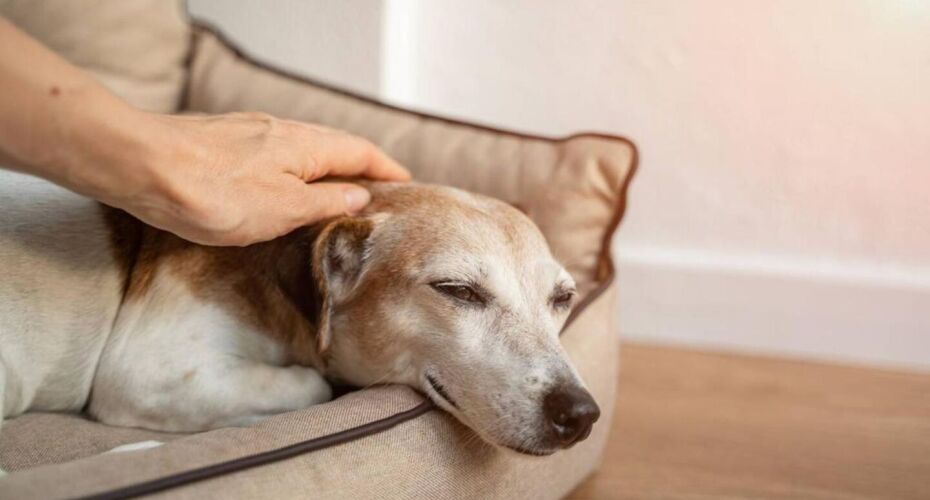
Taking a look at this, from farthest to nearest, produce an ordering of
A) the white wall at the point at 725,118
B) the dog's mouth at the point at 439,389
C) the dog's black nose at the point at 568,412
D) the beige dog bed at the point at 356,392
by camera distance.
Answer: the white wall at the point at 725,118, the dog's mouth at the point at 439,389, the dog's black nose at the point at 568,412, the beige dog bed at the point at 356,392

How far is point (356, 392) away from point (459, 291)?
237 mm

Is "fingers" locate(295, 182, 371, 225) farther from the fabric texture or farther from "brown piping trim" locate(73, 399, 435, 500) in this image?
the fabric texture

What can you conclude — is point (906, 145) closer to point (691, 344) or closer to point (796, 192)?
point (796, 192)

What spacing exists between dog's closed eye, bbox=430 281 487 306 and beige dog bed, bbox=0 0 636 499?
0.56 feet

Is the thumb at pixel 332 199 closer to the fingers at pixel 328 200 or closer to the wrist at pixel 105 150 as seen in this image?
the fingers at pixel 328 200

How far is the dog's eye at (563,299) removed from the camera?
5.17 feet

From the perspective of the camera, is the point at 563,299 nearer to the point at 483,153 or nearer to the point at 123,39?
the point at 483,153

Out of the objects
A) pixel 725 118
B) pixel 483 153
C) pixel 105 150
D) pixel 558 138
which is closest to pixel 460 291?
pixel 105 150

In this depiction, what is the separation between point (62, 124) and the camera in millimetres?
1147

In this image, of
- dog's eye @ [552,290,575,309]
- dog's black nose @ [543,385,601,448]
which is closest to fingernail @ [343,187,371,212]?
dog's eye @ [552,290,575,309]

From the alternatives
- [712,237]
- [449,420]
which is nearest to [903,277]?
[712,237]

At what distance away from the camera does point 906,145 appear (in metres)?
2.51

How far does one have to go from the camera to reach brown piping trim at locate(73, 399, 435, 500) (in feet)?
3.50

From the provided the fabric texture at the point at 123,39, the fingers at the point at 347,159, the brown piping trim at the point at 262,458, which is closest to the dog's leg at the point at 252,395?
the brown piping trim at the point at 262,458
